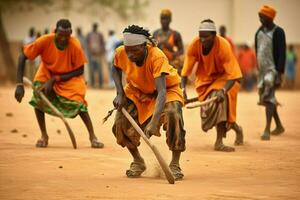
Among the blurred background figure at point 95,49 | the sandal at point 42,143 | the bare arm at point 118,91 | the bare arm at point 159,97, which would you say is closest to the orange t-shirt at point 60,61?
the sandal at point 42,143

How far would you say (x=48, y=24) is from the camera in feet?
108

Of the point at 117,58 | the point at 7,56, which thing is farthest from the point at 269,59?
the point at 7,56

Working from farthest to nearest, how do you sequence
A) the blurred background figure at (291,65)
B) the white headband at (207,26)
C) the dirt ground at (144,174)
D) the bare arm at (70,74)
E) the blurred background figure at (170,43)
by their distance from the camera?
the blurred background figure at (291,65) < the blurred background figure at (170,43) < the bare arm at (70,74) < the white headband at (207,26) < the dirt ground at (144,174)

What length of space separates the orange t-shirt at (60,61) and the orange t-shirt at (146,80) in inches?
107

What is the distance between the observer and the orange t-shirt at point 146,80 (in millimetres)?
8625

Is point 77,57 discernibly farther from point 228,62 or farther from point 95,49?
point 95,49

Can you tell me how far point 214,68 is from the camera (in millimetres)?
11523

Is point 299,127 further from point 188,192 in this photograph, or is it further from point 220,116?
point 188,192

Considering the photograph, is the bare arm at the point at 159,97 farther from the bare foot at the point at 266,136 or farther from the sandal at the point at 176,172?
the bare foot at the point at 266,136

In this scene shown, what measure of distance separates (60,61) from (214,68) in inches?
77.1

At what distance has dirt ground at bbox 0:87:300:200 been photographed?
26.2ft

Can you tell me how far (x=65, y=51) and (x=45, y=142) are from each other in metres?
1.20

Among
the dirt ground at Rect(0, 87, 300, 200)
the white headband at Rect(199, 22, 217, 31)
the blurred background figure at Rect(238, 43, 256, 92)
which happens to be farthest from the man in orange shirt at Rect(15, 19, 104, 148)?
the blurred background figure at Rect(238, 43, 256, 92)

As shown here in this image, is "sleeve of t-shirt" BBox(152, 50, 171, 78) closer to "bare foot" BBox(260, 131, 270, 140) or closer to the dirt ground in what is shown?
the dirt ground
